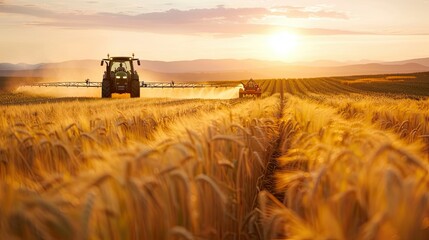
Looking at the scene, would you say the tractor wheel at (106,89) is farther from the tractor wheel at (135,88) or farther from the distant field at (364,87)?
the distant field at (364,87)

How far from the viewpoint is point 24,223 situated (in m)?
1.84

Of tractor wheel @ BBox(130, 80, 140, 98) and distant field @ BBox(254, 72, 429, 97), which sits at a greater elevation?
tractor wheel @ BBox(130, 80, 140, 98)

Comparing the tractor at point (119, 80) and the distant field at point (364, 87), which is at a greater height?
the tractor at point (119, 80)

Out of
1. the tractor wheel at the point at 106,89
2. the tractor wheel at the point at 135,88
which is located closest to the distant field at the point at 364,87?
the tractor wheel at the point at 135,88

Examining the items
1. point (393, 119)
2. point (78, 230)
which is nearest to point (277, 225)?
point (78, 230)

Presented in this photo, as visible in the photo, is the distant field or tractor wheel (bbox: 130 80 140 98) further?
the distant field

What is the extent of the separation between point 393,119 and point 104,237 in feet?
25.7

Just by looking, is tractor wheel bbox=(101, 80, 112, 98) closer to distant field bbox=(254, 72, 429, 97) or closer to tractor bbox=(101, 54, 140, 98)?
tractor bbox=(101, 54, 140, 98)

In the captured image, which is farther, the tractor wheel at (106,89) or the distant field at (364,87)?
the distant field at (364,87)

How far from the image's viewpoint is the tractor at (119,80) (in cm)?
2953

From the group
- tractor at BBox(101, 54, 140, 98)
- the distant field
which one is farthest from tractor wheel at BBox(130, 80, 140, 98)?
the distant field

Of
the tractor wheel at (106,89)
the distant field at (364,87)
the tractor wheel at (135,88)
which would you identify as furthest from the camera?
the distant field at (364,87)

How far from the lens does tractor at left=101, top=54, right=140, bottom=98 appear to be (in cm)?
2953

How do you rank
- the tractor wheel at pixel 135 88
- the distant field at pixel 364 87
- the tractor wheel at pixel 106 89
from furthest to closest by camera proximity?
the distant field at pixel 364 87 → the tractor wheel at pixel 135 88 → the tractor wheel at pixel 106 89
